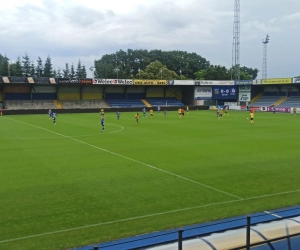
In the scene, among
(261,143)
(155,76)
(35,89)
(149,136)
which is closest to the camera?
(261,143)

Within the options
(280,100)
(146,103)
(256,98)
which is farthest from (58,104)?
(280,100)

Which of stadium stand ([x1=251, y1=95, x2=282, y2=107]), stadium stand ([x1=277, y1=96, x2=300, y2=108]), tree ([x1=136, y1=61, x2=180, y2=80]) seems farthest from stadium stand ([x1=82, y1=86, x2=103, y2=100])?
stadium stand ([x1=277, y1=96, x2=300, y2=108])

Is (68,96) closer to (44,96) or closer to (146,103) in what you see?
(44,96)

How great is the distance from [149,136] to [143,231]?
21.3 m

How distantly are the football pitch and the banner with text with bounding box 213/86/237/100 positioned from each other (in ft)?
196

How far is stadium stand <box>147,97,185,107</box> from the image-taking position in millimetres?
85100

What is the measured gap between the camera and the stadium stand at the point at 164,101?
279ft

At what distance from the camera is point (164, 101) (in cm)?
8662

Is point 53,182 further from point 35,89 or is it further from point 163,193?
point 35,89

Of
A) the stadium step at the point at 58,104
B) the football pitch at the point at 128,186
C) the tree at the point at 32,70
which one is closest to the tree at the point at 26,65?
the tree at the point at 32,70

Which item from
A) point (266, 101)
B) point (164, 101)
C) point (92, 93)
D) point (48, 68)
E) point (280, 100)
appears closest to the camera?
point (280, 100)

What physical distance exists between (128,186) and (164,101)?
7273cm

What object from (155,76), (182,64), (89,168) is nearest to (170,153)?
(89,168)

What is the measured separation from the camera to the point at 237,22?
8069 cm
